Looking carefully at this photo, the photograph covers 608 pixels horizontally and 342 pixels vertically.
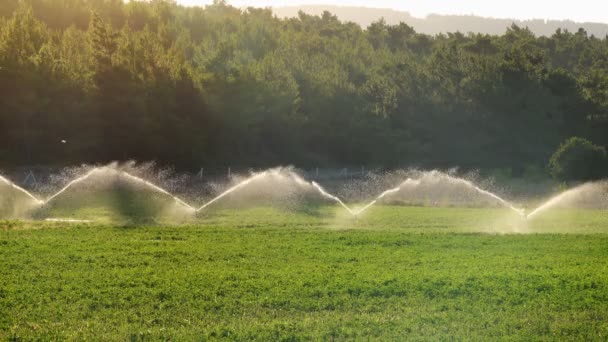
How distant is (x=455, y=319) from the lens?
19734 mm

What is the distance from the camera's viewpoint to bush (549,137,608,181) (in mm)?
64812

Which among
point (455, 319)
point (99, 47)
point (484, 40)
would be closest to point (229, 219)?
point (455, 319)

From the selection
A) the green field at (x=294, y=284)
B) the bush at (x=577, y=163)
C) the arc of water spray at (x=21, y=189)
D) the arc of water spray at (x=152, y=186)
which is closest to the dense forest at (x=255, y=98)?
the arc of water spray at (x=152, y=186)

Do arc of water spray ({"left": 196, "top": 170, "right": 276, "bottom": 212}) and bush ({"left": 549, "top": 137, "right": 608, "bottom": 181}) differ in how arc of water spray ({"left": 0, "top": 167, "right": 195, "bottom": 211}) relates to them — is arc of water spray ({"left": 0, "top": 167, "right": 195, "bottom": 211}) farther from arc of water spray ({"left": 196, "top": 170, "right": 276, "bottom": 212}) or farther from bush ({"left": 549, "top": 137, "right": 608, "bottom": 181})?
bush ({"left": 549, "top": 137, "right": 608, "bottom": 181})

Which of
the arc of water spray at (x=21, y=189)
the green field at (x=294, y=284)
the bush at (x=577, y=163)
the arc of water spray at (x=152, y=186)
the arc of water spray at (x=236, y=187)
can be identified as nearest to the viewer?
the green field at (x=294, y=284)

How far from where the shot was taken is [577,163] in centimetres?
6481

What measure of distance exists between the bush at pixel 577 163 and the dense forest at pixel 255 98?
24077 mm

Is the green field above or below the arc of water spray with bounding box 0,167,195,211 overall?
below

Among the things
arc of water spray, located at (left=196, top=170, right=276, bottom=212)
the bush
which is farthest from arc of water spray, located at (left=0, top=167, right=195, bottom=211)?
the bush

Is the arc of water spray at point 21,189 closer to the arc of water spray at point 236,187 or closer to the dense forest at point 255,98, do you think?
the dense forest at point 255,98

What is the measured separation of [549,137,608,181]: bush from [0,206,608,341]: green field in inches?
1153

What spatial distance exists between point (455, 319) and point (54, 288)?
31.7 feet

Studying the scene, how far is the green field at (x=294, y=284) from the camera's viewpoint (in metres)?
18.7

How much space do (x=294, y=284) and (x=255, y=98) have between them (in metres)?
56.8
